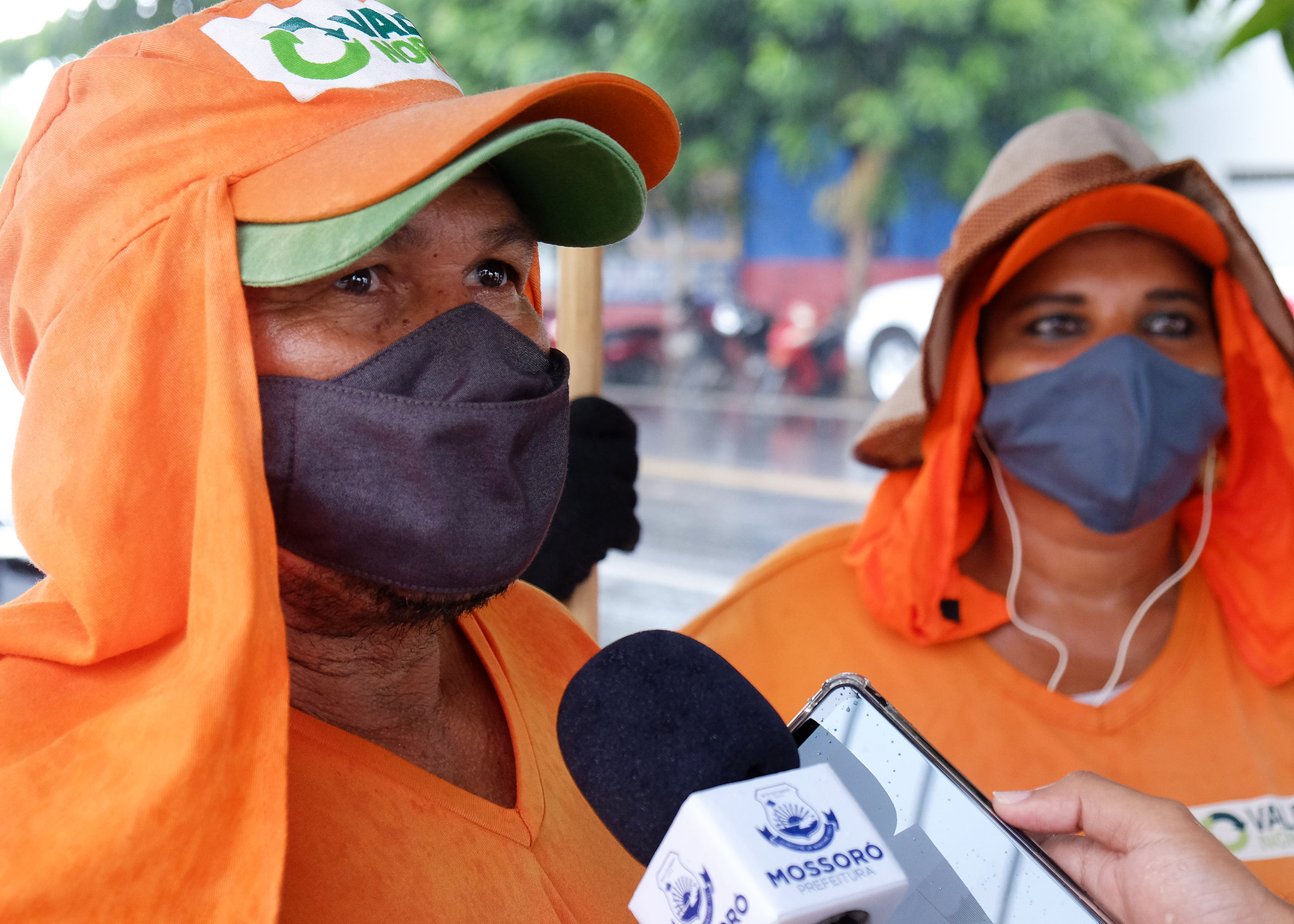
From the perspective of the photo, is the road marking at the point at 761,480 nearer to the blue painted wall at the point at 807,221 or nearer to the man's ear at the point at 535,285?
the blue painted wall at the point at 807,221

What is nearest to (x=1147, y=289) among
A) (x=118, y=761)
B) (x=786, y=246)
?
(x=118, y=761)

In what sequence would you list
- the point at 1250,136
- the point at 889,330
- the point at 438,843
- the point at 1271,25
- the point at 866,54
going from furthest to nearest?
the point at 1250,136, the point at 866,54, the point at 889,330, the point at 1271,25, the point at 438,843

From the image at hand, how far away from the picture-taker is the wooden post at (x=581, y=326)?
6.84 feet

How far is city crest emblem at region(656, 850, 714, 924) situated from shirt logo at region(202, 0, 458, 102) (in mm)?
860

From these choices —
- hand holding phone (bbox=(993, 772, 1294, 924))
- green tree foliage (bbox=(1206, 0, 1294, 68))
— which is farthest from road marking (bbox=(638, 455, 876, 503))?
hand holding phone (bbox=(993, 772, 1294, 924))

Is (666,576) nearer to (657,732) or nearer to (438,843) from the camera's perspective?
(438,843)

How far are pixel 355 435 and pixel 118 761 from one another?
0.37 m

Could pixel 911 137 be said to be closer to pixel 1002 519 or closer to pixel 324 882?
pixel 1002 519

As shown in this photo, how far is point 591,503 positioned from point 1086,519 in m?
0.96

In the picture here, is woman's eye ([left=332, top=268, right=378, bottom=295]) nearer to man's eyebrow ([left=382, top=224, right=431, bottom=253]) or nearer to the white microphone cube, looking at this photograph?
man's eyebrow ([left=382, top=224, right=431, bottom=253])

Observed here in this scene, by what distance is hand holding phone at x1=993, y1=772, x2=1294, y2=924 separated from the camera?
3.80ft

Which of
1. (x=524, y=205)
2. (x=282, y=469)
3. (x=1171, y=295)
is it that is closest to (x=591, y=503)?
(x=524, y=205)

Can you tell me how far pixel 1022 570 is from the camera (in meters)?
2.29

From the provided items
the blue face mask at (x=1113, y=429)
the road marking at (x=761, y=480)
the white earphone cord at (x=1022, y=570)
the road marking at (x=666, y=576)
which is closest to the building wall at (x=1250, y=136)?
the road marking at (x=761, y=480)
